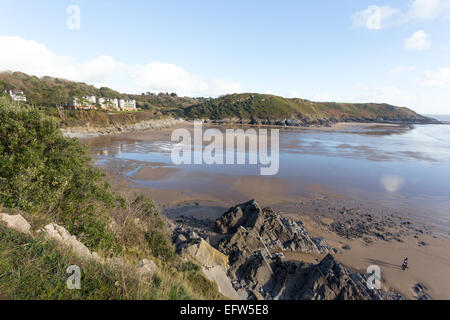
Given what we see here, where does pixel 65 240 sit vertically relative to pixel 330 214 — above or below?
above

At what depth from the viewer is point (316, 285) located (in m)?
7.62

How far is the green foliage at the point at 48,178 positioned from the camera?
6.49 m

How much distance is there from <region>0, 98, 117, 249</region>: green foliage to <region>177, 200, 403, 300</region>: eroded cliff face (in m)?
3.28

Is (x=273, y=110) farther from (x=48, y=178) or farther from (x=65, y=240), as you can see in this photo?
(x=65, y=240)

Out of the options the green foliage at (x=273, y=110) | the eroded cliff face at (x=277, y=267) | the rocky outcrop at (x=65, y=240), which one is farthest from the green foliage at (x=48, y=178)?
the green foliage at (x=273, y=110)

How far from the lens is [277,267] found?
893 centimetres

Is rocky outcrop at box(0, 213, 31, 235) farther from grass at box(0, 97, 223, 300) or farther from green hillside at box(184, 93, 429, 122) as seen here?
green hillside at box(184, 93, 429, 122)

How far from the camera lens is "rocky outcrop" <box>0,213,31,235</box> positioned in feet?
16.2

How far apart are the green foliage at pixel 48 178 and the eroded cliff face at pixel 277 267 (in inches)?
129

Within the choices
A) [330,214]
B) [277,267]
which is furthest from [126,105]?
[277,267]

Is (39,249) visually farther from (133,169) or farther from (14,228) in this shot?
(133,169)

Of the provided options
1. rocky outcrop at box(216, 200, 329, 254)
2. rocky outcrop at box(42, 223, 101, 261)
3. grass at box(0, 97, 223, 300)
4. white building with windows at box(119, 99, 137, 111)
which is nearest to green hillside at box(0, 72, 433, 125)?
white building with windows at box(119, 99, 137, 111)

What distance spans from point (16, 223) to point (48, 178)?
253 centimetres

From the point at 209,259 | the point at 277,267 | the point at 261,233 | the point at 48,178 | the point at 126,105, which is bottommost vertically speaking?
the point at 277,267
